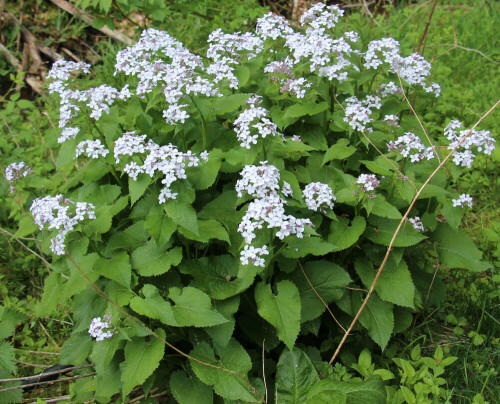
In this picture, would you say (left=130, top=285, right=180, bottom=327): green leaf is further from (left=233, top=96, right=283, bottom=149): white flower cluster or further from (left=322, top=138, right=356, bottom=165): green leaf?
(left=322, top=138, right=356, bottom=165): green leaf

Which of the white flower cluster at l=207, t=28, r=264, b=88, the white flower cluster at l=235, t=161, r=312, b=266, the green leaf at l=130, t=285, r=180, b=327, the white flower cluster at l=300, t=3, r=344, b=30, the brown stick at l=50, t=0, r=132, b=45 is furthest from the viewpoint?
the brown stick at l=50, t=0, r=132, b=45

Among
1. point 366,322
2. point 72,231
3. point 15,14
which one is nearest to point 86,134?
point 72,231

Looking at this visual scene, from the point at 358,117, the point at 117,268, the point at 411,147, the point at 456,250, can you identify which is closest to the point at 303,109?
the point at 358,117

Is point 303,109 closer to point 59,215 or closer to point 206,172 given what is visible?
point 206,172

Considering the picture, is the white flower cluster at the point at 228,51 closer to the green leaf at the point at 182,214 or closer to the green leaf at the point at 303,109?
Result: the green leaf at the point at 303,109

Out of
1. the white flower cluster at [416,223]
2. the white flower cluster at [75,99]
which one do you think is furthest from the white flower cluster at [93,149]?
the white flower cluster at [416,223]

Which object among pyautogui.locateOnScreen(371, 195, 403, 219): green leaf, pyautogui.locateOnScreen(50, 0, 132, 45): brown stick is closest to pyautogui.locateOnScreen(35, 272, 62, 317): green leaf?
pyautogui.locateOnScreen(371, 195, 403, 219): green leaf
